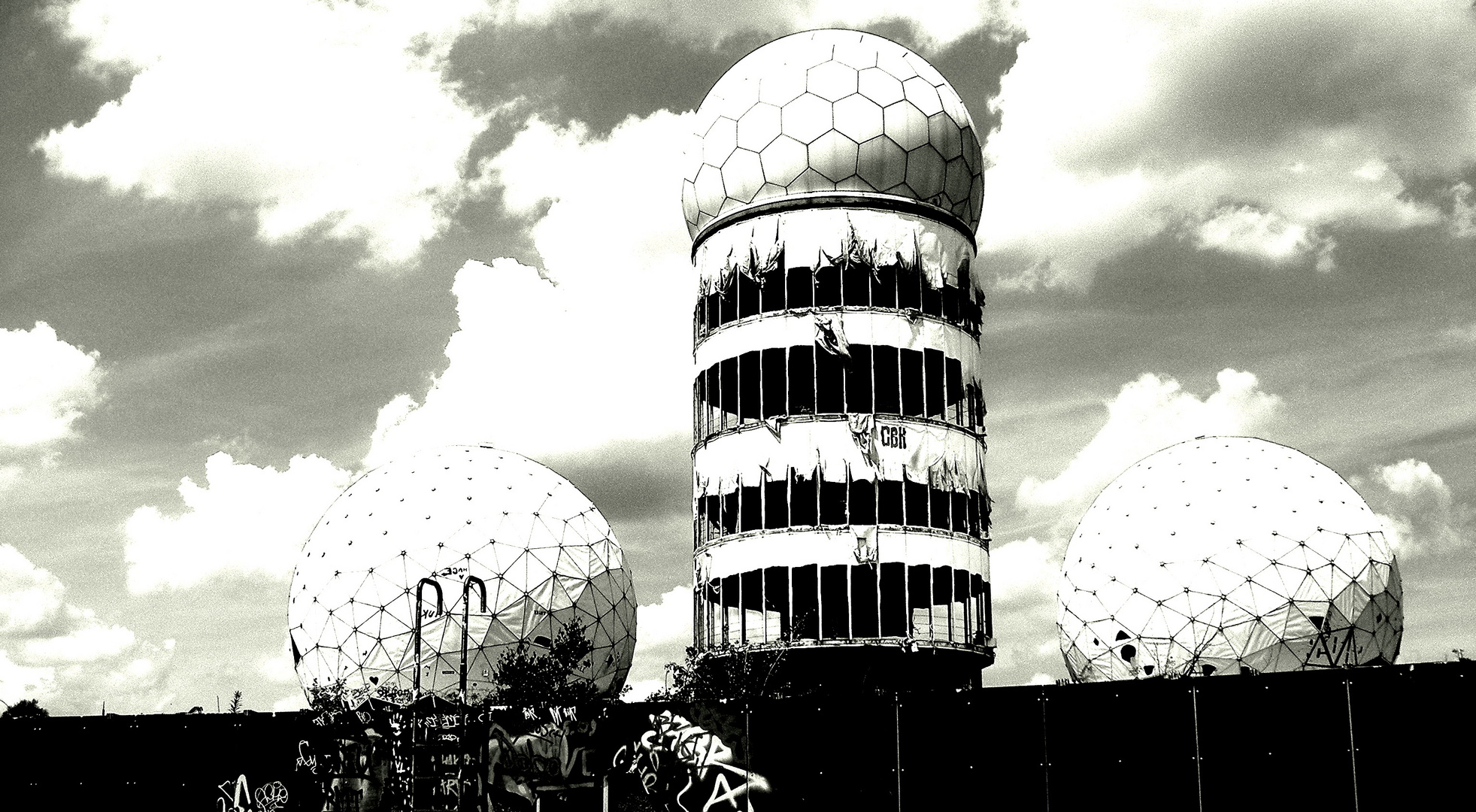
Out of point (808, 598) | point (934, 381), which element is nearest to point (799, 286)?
point (934, 381)

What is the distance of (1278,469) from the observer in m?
55.2

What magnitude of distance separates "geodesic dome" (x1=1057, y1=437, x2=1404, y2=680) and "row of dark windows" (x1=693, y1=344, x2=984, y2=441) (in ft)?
22.8

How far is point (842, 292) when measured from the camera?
52.3 meters

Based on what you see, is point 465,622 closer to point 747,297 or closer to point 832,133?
point 747,297

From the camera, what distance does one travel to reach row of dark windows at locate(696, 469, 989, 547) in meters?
51.3

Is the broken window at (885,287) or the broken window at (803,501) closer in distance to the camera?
the broken window at (803,501)

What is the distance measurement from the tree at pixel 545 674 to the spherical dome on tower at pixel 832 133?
15009mm

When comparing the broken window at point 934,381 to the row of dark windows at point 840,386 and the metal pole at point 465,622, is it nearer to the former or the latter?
the row of dark windows at point 840,386

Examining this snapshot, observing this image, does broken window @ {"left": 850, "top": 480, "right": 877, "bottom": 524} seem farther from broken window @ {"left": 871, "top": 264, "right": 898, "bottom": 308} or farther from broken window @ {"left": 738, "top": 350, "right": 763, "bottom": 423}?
broken window @ {"left": 871, "top": 264, "right": 898, "bottom": 308}

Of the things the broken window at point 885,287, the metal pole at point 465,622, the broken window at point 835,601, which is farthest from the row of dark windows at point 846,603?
the metal pole at point 465,622

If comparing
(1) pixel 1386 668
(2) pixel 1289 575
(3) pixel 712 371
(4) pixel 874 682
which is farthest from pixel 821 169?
(1) pixel 1386 668

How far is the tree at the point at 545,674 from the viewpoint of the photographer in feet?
154

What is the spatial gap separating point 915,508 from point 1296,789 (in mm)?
23467

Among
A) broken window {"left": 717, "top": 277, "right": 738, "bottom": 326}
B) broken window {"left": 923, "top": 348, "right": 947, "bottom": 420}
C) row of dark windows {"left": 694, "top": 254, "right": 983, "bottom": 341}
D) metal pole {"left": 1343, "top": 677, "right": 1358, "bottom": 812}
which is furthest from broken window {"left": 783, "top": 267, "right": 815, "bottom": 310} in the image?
metal pole {"left": 1343, "top": 677, "right": 1358, "bottom": 812}
